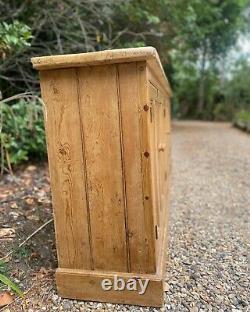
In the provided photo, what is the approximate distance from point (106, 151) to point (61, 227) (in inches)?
18.6

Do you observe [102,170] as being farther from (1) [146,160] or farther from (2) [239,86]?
(2) [239,86]

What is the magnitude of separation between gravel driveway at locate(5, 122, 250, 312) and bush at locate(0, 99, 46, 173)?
1630 mm

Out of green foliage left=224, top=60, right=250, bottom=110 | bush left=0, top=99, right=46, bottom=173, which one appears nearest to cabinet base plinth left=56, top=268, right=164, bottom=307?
bush left=0, top=99, right=46, bottom=173

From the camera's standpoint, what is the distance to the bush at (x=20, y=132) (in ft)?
9.82

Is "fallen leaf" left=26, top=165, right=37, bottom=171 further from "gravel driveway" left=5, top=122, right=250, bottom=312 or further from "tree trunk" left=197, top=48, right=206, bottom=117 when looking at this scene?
"tree trunk" left=197, top=48, right=206, bottom=117

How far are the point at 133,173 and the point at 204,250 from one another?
94 centimetres

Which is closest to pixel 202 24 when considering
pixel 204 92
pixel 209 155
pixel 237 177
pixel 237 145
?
pixel 237 145

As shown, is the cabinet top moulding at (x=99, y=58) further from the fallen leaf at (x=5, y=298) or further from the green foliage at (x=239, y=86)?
the green foliage at (x=239, y=86)

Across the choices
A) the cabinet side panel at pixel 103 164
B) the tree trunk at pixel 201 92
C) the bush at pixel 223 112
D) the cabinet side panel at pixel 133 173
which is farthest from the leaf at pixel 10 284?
the bush at pixel 223 112

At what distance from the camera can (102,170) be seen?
147 centimetres

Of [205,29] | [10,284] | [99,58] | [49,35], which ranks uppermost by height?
[205,29]

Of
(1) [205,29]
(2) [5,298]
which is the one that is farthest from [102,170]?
(1) [205,29]

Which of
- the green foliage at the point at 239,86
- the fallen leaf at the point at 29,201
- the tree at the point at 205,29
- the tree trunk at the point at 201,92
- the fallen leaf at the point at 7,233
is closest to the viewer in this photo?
the fallen leaf at the point at 7,233

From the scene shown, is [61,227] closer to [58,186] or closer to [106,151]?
[58,186]
